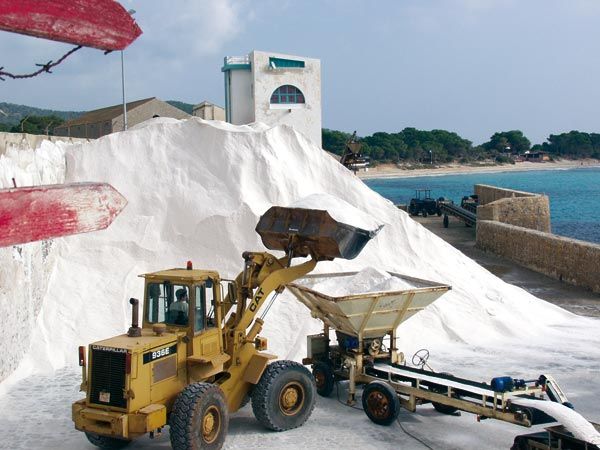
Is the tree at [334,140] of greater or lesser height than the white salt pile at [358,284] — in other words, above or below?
above

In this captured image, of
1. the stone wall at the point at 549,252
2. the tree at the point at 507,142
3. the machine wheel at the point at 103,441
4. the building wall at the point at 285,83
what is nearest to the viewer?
the machine wheel at the point at 103,441

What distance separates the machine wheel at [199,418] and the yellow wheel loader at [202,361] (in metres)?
0.01

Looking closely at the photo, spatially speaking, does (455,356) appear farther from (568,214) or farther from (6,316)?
(568,214)

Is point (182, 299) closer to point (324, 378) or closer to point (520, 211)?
point (324, 378)

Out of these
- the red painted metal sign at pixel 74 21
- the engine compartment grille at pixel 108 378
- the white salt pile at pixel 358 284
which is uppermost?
the red painted metal sign at pixel 74 21

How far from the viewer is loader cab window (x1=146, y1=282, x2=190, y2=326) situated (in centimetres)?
882

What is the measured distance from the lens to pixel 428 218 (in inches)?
1718

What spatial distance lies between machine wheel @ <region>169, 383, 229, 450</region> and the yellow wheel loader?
11 millimetres

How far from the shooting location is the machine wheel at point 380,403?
32.0 feet

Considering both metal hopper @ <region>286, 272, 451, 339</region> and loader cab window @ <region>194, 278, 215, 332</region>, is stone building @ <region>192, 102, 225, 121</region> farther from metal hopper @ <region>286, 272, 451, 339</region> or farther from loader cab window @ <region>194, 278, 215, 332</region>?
loader cab window @ <region>194, 278, 215, 332</region>

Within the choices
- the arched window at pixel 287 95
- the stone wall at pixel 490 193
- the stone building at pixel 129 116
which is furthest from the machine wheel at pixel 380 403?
the stone wall at pixel 490 193

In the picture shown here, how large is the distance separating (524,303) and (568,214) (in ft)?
215

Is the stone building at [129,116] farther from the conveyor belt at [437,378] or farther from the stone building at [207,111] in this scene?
the conveyor belt at [437,378]

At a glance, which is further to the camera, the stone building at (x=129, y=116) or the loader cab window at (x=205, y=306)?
the stone building at (x=129, y=116)
